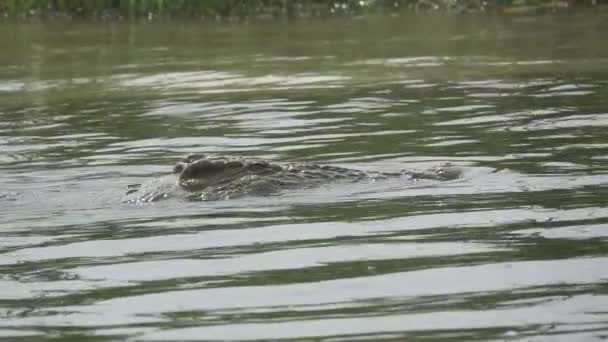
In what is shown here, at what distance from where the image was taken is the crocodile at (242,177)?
829 cm

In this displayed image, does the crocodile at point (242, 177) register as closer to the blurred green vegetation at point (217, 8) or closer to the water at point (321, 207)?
the water at point (321, 207)

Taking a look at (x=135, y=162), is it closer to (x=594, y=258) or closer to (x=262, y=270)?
(x=262, y=270)

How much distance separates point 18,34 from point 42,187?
609 inches

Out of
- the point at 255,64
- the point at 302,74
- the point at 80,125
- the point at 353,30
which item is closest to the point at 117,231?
the point at 80,125

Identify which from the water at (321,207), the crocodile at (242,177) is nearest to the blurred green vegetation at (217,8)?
the water at (321,207)

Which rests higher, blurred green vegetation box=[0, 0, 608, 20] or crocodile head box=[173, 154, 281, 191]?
crocodile head box=[173, 154, 281, 191]

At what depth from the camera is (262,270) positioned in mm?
5965

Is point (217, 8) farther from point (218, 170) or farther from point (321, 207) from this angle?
point (321, 207)

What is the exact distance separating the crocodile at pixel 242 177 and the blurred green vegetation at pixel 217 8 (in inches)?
677

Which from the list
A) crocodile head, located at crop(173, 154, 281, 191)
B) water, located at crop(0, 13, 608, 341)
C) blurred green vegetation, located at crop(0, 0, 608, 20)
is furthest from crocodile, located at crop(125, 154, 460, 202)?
blurred green vegetation, located at crop(0, 0, 608, 20)

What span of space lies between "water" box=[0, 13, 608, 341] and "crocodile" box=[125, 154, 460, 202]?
0.15m

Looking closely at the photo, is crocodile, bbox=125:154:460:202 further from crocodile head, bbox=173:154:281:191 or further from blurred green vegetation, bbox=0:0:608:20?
blurred green vegetation, bbox=0:0:608:20

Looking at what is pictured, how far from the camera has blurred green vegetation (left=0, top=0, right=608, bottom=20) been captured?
26031 millimetres

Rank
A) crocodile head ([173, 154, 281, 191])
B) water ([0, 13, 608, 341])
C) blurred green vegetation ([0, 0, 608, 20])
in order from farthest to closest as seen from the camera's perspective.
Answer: blurred green vegetation ([0, 0, 608, 20]), crocodile head ([173, 154, 281, 191]), water ([0, 13, 608, 341])
